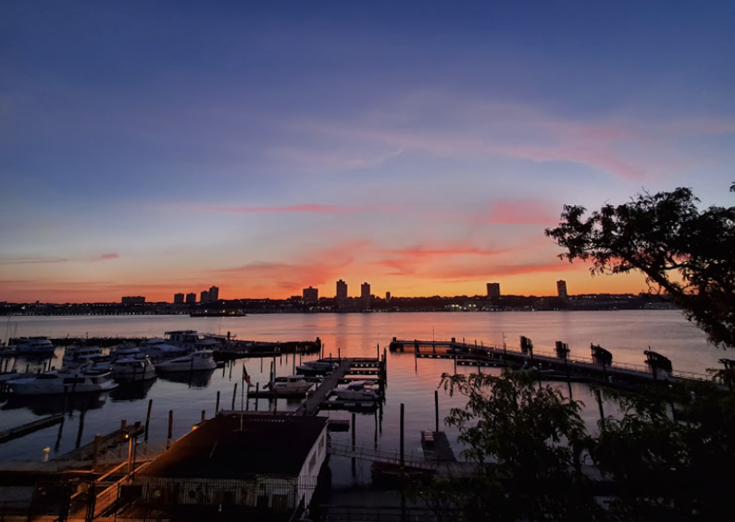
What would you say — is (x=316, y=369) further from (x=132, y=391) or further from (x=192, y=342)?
(x=192, y=342)

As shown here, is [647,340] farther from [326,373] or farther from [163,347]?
[163,347]

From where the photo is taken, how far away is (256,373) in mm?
73938

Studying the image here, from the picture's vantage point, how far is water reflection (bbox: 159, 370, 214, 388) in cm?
6387

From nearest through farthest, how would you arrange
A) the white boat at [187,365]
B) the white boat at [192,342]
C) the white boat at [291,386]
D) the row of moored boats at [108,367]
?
the row of moored boats at [108,367], the white boat at [291,386], the white boat at [187,365], the white boat at [192,342]

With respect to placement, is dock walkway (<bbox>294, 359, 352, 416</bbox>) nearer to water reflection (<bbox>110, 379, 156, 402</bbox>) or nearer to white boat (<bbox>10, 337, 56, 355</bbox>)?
water reflection (<bbox>110, 379, 156, 402</bbox>)

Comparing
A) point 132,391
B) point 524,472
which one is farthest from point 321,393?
point 524,472

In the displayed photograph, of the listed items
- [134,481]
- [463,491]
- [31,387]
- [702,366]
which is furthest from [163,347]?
[702,366]

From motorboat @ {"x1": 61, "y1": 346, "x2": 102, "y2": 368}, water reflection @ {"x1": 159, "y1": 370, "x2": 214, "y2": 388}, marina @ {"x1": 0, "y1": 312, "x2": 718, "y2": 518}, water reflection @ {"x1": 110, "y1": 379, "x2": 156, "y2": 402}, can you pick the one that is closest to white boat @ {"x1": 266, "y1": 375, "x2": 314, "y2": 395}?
marina @ {"x1": 0, "y1": 312, "x2": 718, "y2": 518}

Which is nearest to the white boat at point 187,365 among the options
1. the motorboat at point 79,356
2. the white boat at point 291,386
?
the motorboat at point 79,356

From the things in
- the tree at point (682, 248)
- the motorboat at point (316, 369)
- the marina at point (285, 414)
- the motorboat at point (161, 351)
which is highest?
the tree at point (682, 248)

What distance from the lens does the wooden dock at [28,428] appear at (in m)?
35.7

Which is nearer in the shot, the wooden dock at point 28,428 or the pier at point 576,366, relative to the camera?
the wooden dock at point 28,428

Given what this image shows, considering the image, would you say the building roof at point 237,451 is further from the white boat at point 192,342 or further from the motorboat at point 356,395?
the white boat at point 192,342

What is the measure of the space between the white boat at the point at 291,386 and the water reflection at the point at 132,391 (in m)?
17.7
